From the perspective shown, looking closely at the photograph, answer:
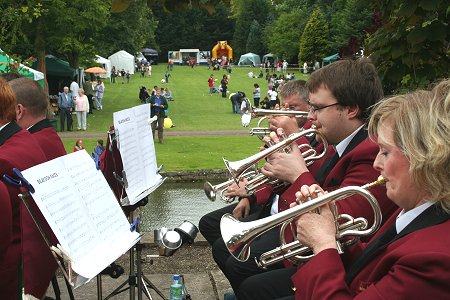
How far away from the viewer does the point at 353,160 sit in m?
3.56

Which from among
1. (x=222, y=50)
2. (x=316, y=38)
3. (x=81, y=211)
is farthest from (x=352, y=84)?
(x=222, y=50)

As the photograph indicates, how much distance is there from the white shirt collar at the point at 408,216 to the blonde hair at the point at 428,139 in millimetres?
73

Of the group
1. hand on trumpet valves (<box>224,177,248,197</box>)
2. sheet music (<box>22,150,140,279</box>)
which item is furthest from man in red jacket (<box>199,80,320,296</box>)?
sheet music (<box>22,150,140,279</box>)

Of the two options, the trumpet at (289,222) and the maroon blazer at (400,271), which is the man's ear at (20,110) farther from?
the maroon blazer at (400,271)

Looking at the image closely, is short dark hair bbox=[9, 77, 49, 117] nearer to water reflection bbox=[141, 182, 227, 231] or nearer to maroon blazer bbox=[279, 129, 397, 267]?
maroon blazer bbox=[279, 129, 397, 267]

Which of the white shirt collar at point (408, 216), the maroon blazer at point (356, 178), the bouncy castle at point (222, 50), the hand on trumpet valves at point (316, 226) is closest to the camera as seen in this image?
the white shirt collar at point (408, 216)

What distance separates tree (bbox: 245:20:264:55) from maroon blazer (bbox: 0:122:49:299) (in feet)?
295

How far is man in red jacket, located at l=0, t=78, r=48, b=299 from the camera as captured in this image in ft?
12.1

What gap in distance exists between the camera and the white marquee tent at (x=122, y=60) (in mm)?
61062

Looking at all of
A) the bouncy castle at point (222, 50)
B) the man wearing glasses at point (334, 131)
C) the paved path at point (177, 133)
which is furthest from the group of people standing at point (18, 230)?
the bouncy castle at point (222, 50)

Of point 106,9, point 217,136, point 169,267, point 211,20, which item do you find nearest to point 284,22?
point 211,20

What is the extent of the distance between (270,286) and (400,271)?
1579mm

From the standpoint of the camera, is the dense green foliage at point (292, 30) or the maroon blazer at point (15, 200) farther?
the dense green foliage at point (292, 30)

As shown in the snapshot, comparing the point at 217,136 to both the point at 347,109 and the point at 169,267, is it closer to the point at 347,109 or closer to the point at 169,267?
the point at 169,267
